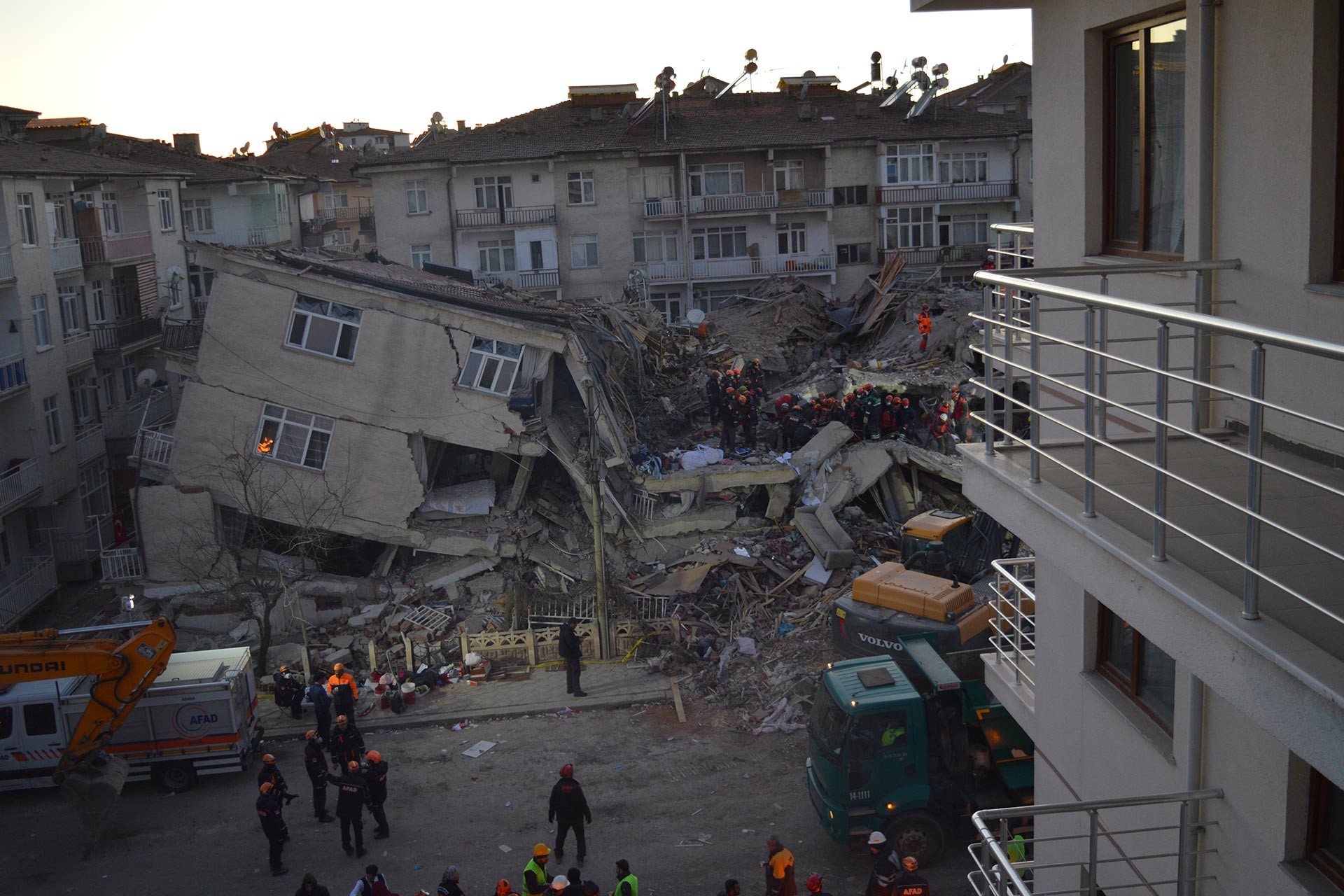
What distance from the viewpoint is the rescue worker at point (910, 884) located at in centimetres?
1045

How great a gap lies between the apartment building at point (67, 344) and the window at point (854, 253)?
2748 centimetres

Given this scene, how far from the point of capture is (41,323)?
2825 cm

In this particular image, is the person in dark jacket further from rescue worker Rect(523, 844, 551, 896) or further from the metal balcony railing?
the metal balcony railing

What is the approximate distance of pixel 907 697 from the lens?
42.6 feet

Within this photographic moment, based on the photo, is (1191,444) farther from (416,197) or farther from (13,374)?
(416,197)

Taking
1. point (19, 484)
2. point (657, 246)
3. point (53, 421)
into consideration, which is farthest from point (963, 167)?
point (19, 484)

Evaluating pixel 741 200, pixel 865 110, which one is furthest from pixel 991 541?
pixel 865 110

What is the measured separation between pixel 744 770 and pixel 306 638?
33.4 feet

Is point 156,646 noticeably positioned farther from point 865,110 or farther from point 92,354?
point 865,110

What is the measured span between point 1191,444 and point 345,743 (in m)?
12.9

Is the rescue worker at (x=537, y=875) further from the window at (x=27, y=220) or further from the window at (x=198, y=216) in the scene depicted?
the window at (x=198, y=216)

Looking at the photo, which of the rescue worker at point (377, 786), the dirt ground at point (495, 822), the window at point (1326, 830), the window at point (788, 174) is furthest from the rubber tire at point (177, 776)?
the window at point (788, 174)

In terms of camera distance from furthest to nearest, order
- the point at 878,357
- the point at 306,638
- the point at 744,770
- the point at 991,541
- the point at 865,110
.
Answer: the point at 865,110 < the point at 878,357 < the point at 306,638 < the point at 991,541 < the point at 744,770

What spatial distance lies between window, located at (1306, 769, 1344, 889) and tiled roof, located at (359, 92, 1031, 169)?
43.7 metres
